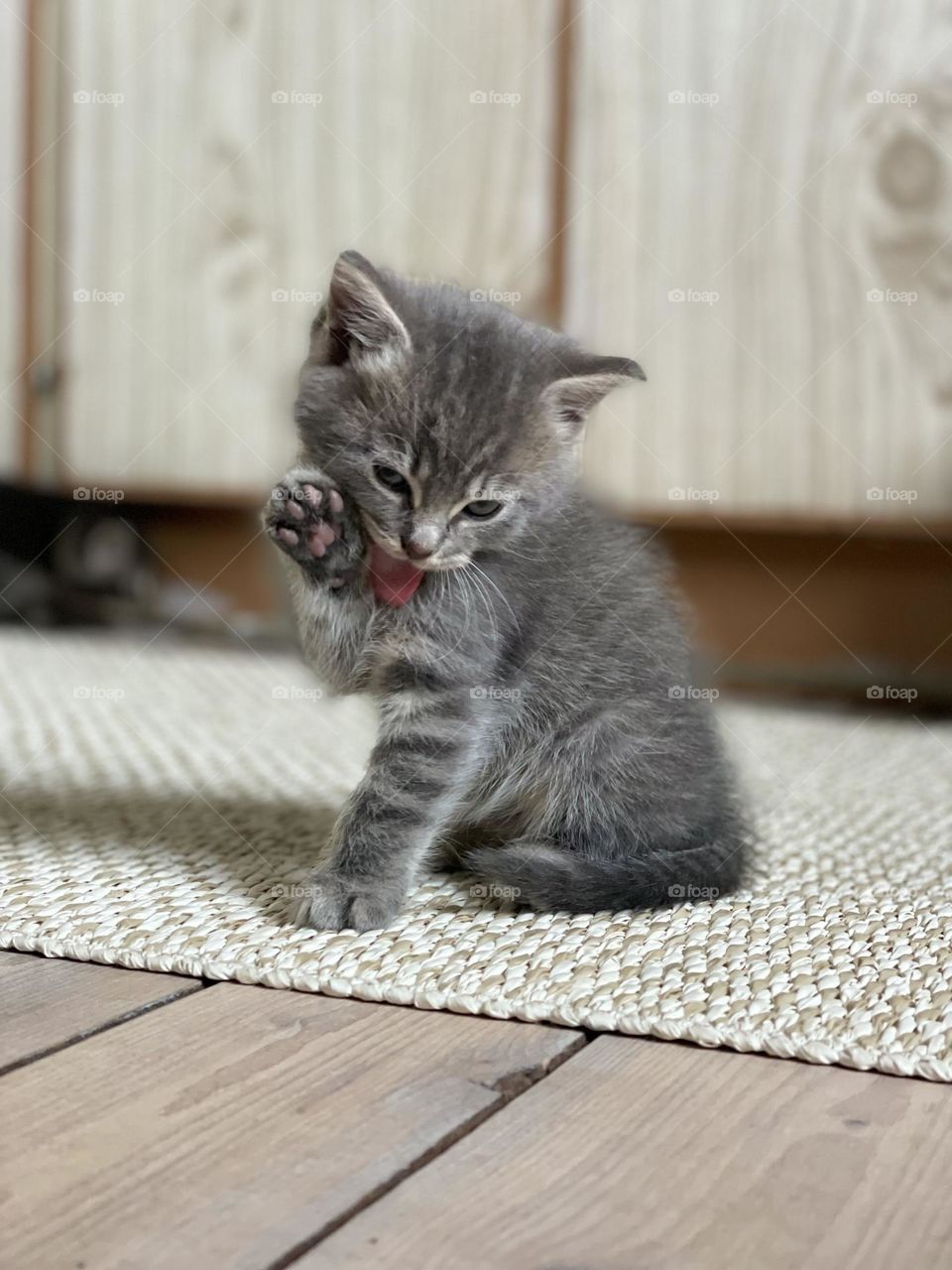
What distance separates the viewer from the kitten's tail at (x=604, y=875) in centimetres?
126

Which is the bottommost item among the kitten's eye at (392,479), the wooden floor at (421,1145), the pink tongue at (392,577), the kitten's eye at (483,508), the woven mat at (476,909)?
the woven mat at (476,909)

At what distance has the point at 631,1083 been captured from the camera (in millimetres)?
911

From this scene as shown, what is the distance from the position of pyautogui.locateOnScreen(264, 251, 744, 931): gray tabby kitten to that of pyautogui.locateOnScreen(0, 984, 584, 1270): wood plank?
231 mm

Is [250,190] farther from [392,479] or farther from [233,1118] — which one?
[233,1118]

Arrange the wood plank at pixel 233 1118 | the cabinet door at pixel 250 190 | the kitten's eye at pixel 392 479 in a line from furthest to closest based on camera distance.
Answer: the cabinet door at pixel 250 190
the kitten's eye at pixel 392 479
the wood plank at pixel 233 1118

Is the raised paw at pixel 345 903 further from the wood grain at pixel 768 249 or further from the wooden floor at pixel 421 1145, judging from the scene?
the wood grain at pixel 768 249

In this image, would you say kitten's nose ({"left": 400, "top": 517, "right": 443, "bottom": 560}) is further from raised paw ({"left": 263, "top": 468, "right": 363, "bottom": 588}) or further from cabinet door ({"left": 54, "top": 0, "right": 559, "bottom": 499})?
cabinet door ({"left": 54, "top": 0, "right": 559, "bottom": 499})

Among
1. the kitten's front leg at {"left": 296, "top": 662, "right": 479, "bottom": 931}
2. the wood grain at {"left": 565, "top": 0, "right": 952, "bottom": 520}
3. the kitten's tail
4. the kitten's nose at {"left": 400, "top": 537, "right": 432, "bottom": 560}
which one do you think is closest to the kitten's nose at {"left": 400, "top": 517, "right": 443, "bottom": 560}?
the kitten's nose at {"left": 400, "top": 537, "right": 432, "bottom": 560}

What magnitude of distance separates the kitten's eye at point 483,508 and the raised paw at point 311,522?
0.37 ft

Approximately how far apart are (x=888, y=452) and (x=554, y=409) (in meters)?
1.67

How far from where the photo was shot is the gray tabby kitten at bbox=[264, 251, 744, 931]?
1.28 metres

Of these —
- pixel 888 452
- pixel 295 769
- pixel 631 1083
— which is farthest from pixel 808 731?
pixel 631 1083

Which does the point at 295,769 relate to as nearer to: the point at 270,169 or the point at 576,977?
the point at 576,977

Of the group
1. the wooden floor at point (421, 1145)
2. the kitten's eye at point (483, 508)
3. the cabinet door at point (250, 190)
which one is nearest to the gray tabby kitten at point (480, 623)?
the kitten's eye at point (483, 508)
